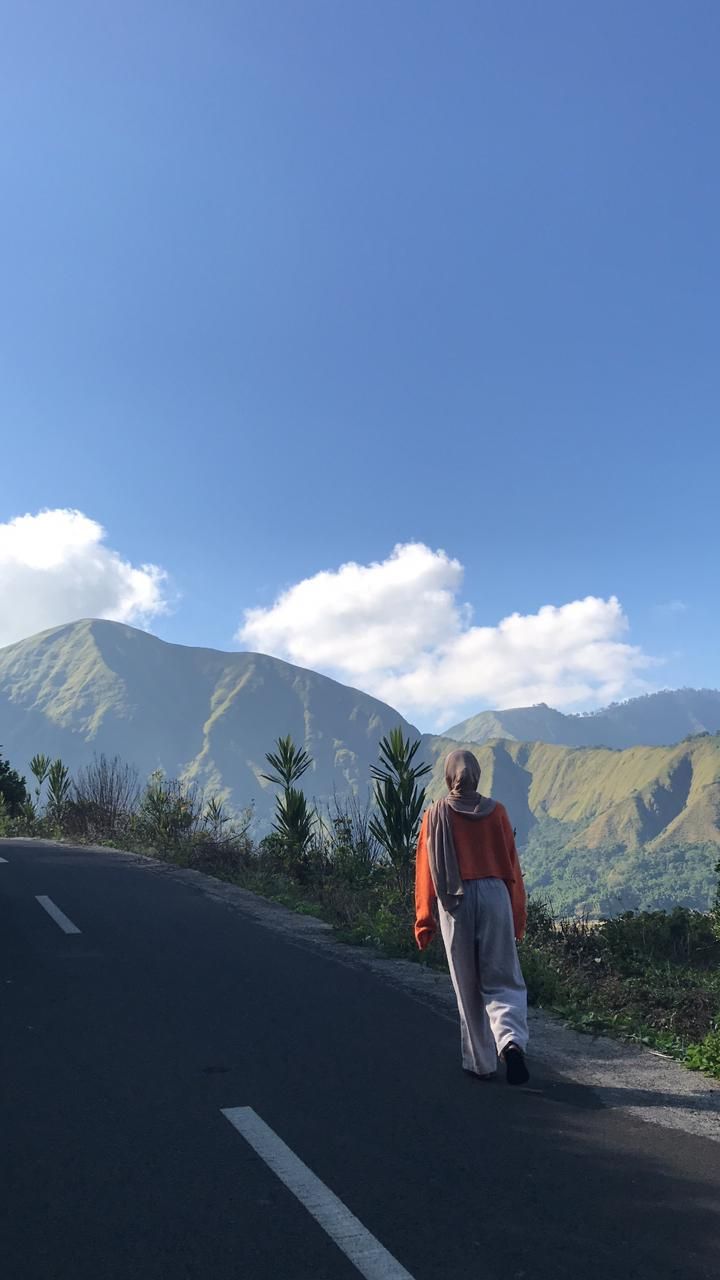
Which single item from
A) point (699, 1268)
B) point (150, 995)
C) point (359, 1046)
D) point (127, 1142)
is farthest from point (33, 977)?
point (699, 1268)

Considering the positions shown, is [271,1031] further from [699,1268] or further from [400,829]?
[400,829]

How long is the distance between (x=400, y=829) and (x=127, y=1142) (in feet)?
34.9

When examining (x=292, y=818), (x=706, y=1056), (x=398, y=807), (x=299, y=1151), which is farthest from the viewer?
(x=292, y=818)

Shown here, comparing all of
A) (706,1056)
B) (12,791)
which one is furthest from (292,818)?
(12,791)

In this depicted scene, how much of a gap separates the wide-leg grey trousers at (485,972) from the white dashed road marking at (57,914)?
16.2 feet

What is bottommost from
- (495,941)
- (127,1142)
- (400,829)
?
(127,1142)

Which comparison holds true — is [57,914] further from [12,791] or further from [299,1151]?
[12,791]

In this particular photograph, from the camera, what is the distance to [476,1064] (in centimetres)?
479

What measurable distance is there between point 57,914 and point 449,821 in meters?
6.00

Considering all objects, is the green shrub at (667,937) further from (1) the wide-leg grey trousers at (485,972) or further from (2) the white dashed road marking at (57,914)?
(1) the wide-leg grey trousers at (485,972)

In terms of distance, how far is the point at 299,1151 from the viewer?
3752 millimetres

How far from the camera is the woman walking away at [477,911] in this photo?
4.80 m

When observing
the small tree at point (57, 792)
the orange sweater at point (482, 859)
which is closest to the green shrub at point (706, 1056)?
the orange sweater at point (482, 859)

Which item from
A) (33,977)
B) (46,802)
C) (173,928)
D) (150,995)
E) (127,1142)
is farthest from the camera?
(46,802)
